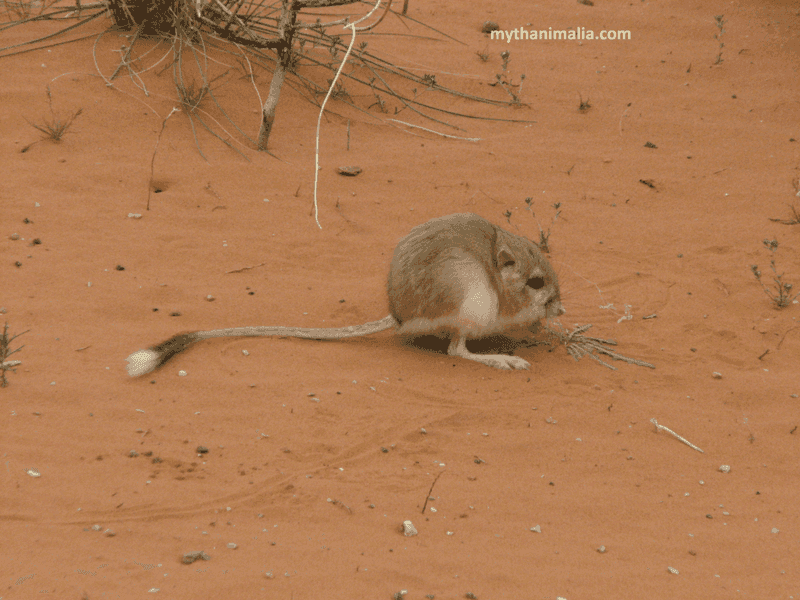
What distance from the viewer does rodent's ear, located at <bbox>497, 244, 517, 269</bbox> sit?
14.2ft

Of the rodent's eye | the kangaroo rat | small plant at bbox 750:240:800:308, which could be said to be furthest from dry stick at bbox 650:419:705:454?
small plant at bbox 750:240:800:308

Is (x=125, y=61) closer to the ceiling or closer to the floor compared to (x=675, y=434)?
closer to the ceiling

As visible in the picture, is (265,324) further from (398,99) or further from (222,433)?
(398,99)

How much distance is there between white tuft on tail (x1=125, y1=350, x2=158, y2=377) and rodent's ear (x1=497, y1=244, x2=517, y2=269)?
1.98 meters

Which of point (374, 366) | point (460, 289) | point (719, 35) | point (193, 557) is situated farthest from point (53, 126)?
point (719, 35)

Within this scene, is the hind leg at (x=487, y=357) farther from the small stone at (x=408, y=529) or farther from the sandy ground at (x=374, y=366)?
the small stone at (x=408, y=529)

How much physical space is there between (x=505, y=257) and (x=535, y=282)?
30 centimetres

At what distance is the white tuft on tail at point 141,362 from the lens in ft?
11.5

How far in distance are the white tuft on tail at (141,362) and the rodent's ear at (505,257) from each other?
1.98 m

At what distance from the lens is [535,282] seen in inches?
177

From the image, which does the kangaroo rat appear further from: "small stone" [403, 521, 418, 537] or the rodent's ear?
"small stone" [403, 521, 418, 537]

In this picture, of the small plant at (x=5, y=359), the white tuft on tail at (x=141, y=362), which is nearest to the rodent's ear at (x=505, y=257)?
the white tuft on tail at (x=141, y=362)

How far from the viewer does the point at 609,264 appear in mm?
5512

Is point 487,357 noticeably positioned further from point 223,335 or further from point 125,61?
point 125,61
